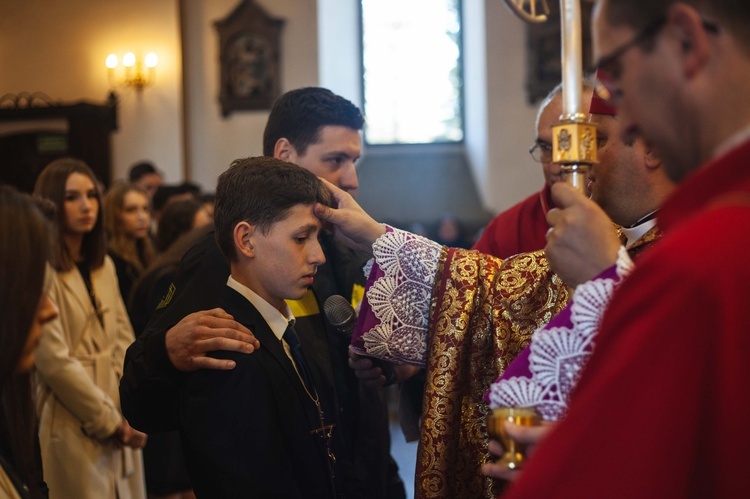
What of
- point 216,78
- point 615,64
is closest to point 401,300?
point 615,64

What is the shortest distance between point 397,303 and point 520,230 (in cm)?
148

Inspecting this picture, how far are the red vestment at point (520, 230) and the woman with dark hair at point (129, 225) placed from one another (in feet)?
8.21

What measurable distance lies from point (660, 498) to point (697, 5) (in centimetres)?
59

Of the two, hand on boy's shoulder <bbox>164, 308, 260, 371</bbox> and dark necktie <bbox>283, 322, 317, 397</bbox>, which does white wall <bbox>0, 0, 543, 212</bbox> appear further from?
hand on boy's shoulder <bbox>164, 308, 260, 371</bbox>

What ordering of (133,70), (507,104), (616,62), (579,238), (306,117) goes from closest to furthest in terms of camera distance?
1. (616,62)
2. (579,238)
3. (306,117)
4. (507,104)
5. (133,70)

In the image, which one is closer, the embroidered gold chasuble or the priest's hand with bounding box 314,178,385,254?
the embroidered gold chasuble

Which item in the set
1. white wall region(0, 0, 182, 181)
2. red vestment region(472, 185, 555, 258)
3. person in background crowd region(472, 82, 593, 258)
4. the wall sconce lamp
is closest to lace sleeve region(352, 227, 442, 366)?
person in background crowd region(472, 82, 593, 258)

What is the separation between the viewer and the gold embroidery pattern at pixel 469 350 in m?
2.16

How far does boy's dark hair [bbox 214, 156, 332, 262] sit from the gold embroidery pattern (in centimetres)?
41

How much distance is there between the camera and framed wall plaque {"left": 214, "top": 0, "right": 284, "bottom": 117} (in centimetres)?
1039

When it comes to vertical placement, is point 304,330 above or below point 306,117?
below

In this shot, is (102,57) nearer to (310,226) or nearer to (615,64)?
(310,226)

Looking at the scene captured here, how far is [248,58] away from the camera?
10430mm

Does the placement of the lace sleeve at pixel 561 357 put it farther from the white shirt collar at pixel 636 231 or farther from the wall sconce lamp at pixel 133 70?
the wall sconce lamp at pixel 133 70
